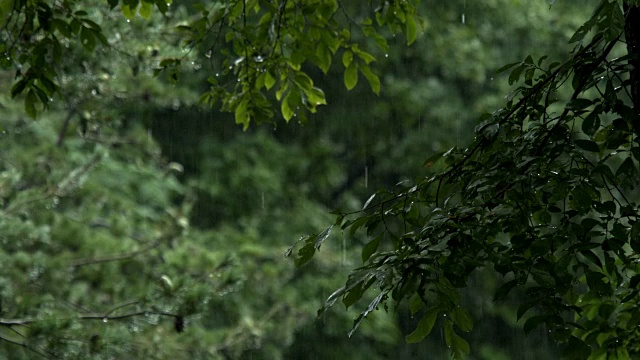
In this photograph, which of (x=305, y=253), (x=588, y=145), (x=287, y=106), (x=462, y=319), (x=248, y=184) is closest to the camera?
(x=462, y=319)

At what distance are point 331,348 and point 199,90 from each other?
3593 millimetres

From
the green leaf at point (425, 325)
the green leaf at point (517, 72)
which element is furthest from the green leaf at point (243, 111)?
the green leaf at point (425, 325)

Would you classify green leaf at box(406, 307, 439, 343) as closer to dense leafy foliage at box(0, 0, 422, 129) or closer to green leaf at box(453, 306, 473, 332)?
green leaf at box(453, 306, 473, 332)

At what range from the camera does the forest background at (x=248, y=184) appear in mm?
6930

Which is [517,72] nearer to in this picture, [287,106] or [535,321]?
[535,321]

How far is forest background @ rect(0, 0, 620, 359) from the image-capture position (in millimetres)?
6930

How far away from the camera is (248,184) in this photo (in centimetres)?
1151

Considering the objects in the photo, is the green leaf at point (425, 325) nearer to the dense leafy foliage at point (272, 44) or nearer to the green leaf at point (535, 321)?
the green leaf at point (535, 321)

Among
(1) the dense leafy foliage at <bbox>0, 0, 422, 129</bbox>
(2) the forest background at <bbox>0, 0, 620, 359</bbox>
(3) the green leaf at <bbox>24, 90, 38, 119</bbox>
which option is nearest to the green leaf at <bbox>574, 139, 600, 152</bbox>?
(1) the dense leafy foliage at <bbox>0, 0, 422, 129</bbox>

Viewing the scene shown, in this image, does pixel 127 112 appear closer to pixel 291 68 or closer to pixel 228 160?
pixel 228 160

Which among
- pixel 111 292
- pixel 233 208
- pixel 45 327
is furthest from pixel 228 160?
pixel 45 327

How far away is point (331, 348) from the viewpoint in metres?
11.8

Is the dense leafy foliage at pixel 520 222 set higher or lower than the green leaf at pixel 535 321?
higher

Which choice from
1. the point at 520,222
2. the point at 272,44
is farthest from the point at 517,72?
the point at 272,44
